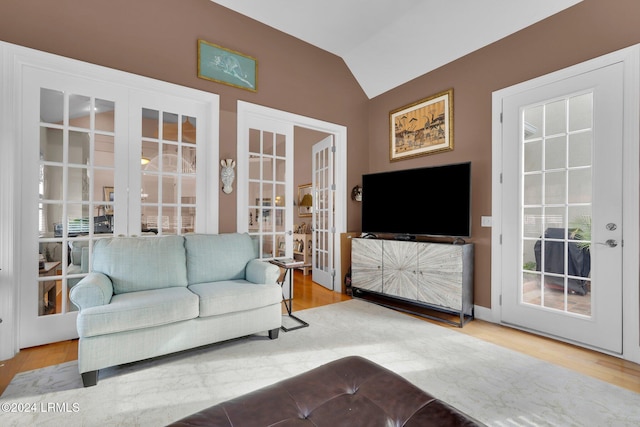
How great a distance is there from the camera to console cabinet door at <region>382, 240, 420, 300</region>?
3395 millimetres

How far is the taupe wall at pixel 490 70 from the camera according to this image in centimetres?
247

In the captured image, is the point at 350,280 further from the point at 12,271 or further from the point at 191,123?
the point at 12,271

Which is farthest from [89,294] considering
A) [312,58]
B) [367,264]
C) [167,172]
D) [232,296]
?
[312,58]

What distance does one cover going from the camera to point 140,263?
98.6 inches

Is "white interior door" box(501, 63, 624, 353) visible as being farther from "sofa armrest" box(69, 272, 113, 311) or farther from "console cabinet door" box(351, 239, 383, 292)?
"sofa armrest" box(69, 272, 113, 311)

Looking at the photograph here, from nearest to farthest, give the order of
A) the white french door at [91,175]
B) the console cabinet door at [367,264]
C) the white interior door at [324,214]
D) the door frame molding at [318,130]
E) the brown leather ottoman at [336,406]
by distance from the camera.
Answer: the brown leather ottoman at [336,406] < the white french door at [91,175] < the door frame molding at [318,130] < the console cabinet door at [367,264] < the white interior door at [324,214]

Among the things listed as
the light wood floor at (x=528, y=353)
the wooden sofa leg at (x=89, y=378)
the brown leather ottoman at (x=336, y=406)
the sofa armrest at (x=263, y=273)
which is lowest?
the light wood floor at (x=528, y=353)

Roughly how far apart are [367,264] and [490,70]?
8.46ft

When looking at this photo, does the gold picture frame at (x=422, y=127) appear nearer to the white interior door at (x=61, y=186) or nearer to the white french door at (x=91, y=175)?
the white french door at (x=91, y=175)

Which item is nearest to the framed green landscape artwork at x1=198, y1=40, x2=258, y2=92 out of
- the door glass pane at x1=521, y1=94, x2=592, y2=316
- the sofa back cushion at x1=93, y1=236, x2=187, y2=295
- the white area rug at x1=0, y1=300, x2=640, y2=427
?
the sofa back cushion at x1=93, y1=236, x2=187, y2=295

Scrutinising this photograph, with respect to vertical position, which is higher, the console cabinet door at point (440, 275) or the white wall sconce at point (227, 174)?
the white wall sconce at point (227, 174)

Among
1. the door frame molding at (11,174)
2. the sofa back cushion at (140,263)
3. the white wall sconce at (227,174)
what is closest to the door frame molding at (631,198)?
the white wall sconce at (227,174)

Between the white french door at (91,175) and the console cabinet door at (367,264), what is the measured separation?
1.87 metres

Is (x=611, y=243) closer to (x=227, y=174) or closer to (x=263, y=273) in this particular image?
(x=263, y=273)
